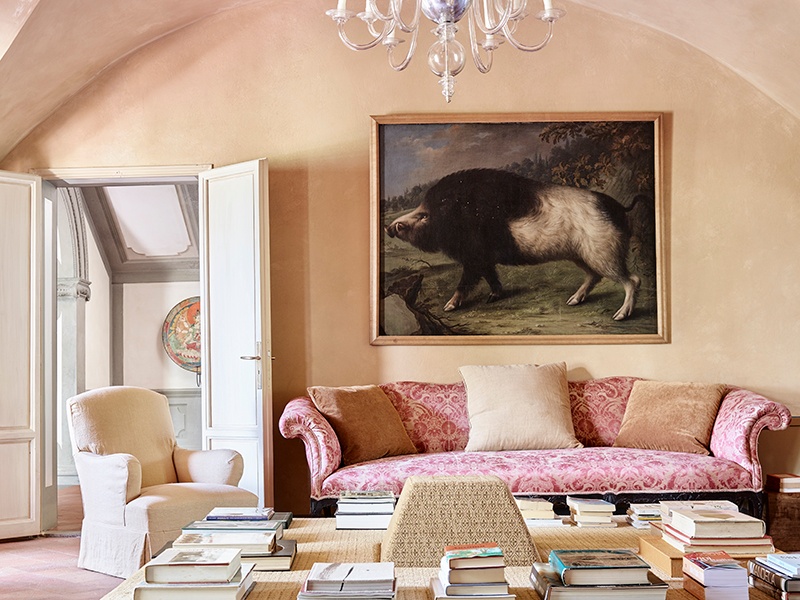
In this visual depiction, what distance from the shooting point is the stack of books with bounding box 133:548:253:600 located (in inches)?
71.3

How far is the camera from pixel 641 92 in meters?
5.28

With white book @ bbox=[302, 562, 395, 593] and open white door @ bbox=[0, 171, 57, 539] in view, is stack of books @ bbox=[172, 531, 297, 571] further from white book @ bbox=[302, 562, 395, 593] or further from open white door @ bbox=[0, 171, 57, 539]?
open white door @ bbox=[0, 171, 57, 539]

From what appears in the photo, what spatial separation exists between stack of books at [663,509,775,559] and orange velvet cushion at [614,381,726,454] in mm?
2504

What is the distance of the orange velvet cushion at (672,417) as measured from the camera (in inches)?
181

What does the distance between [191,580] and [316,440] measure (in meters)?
2.48

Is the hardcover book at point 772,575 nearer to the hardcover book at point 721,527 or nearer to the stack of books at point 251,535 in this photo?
the hardcover book at point 721,527

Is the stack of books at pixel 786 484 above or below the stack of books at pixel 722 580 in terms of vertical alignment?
below

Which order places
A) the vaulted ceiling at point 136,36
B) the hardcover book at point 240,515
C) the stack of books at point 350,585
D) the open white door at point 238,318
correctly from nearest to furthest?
the stack of books at point 350,585 → the hardcover book at point 240,515 → the vaulted ceiling at point 136,36 → the open white door at point 238,318

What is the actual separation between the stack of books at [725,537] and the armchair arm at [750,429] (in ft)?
7.42

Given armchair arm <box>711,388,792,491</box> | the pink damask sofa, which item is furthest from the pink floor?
armchair arm <box>711,388,792,491</box>

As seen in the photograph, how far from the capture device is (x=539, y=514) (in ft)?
9.55

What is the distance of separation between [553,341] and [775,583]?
10.9ft

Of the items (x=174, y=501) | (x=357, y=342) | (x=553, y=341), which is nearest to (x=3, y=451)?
(x=174, y=501)

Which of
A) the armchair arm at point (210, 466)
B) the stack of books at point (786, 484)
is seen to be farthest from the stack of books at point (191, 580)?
the stack of books at point (786, 484)
